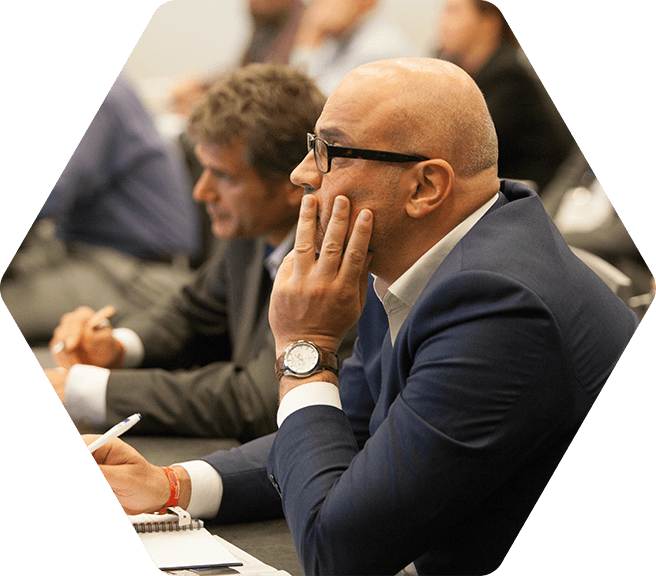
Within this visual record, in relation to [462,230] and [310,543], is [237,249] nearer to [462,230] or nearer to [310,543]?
[462,230]

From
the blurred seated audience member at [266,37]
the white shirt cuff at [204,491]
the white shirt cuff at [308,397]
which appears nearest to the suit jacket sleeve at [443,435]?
the white shirt cuff at [308,397]

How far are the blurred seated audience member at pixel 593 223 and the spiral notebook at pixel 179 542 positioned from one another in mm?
1393

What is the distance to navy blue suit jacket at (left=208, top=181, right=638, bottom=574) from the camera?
177 centimetres

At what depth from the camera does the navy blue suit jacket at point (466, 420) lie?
1.77 metres

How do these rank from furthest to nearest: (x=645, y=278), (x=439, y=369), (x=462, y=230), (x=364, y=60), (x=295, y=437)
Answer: (x=364, y=60), (x=645, y=278), (x=462, y=230), (x=295, y=437), (x=439, y=369)

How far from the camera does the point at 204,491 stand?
251 centimetres

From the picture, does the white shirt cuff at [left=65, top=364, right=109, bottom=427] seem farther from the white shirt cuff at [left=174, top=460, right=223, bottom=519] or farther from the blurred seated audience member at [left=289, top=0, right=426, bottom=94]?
the blurred seated audience member at [left=289, top=0, right=426, bottom=94]

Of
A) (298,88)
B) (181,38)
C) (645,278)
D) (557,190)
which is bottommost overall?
(645,278)

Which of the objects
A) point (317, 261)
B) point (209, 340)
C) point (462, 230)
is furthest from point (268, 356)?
point (462, 230)

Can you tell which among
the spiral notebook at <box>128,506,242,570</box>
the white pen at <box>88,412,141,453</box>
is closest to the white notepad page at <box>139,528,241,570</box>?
the spiral notebook at <box>128,506,242,570</box>

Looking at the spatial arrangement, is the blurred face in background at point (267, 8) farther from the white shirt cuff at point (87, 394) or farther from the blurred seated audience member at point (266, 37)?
the white shirt cuff at point (87, 394)

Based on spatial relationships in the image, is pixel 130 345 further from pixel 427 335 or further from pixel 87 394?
pixel 427 335

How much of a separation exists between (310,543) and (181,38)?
1.70 metres

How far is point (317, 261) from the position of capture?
85.4 inches
